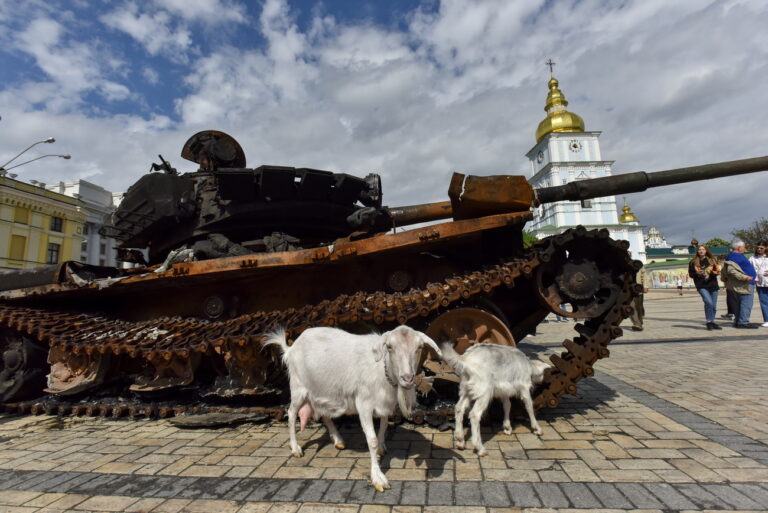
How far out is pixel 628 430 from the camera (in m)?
4.20

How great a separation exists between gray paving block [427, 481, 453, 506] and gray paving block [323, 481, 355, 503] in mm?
621

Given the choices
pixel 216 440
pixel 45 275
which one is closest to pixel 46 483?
pixel 216 440

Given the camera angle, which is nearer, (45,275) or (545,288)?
(545,288)

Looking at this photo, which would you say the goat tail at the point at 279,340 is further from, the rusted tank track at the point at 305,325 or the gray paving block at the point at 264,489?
the gray paving block at the point at 264,489

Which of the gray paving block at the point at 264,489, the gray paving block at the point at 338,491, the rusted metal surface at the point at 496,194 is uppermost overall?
the rusted metal surface at the point at 496,194

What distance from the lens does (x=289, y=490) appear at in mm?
3186

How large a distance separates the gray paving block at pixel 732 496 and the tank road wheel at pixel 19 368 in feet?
26.9

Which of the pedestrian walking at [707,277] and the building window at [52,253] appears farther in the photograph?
the building window at [52,253]

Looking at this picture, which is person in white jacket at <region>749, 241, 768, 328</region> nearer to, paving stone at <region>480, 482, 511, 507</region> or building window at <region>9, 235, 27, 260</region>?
paving stone at <region>480, 482, 511, 507</region>

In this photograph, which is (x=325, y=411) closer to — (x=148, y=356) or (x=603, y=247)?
(x=148, y=356)

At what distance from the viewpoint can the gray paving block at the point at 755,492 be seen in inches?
106

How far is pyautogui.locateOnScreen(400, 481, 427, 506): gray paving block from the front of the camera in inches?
115

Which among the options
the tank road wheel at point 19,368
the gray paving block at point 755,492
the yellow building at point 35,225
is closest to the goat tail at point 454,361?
the gray paving block at point 755,492

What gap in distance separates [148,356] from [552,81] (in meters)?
65.9
